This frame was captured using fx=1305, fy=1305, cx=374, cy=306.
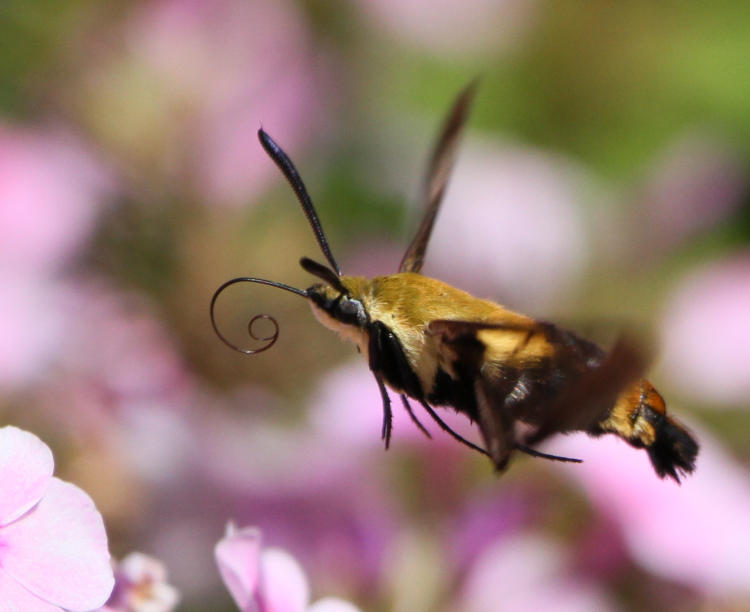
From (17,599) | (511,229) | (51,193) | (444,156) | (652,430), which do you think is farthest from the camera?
(511,229)

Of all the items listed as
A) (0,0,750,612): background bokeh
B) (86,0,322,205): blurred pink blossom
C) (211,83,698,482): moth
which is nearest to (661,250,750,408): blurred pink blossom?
(0,0,750,612): background bokeh

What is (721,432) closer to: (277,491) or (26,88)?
(277,491)

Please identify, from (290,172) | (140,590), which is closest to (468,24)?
(290,172)

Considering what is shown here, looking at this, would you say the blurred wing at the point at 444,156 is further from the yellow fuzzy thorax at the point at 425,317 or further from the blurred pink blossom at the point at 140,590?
the blurred pink blossom at the point at 140,590

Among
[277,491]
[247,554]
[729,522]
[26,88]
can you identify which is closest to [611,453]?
[729,522]

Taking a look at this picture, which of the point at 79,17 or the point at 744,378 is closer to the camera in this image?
the point at 744,378

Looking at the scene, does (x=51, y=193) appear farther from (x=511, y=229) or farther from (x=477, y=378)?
(x=477, y=378)

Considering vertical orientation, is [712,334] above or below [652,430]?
below
